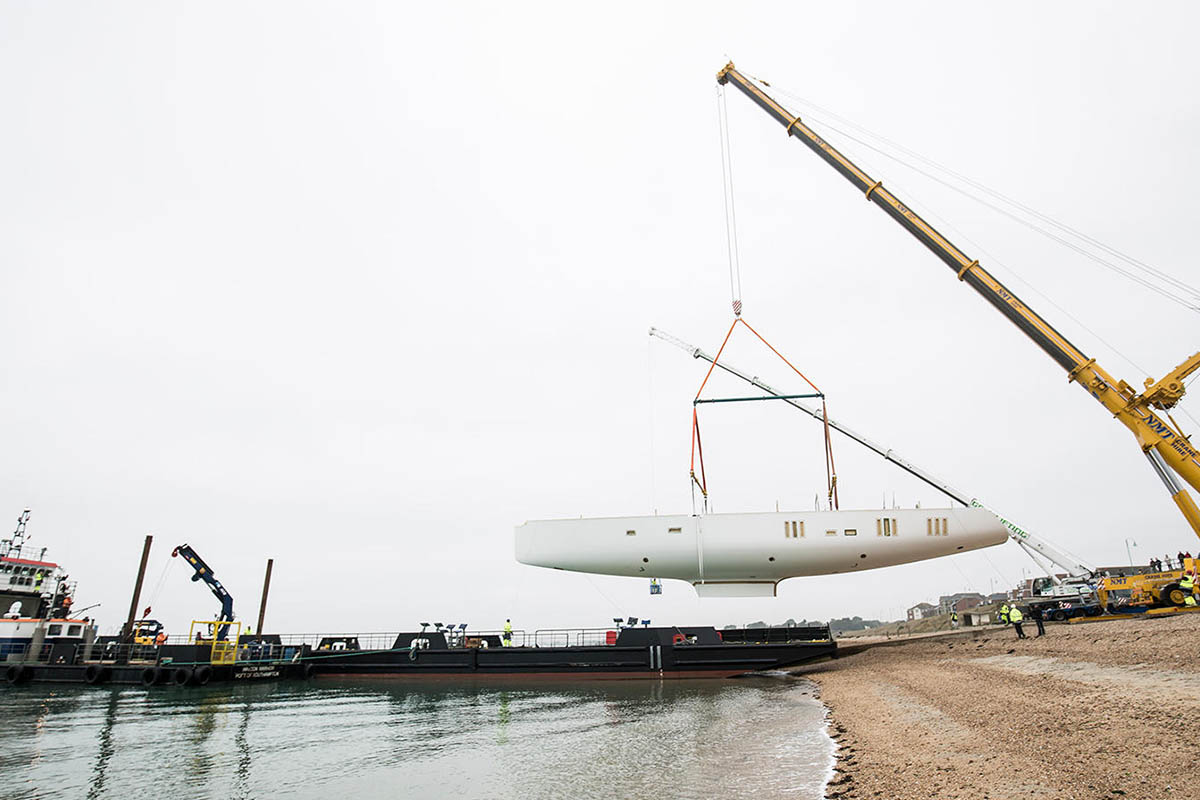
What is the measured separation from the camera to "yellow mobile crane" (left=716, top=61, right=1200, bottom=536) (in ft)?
49.2

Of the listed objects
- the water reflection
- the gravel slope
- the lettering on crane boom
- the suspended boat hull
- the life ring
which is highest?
the lettering on crane boom

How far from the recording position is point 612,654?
18953 millimetres

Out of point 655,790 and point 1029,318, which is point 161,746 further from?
point 1029,318

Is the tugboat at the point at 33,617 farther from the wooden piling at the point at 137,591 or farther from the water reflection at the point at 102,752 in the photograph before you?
the water reflection at the point at 102,752

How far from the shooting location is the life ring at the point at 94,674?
21812 mm

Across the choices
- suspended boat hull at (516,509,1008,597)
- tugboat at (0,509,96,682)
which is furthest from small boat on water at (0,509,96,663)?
suspended boat hull at (516,509,1008,597)

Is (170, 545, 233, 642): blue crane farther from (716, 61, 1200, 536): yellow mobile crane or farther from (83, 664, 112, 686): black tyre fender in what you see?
(716, 61, 1200, 536): yellow mobile crane

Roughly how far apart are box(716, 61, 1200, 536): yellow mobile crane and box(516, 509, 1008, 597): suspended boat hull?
399cm

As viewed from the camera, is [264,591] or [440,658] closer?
[440,658]

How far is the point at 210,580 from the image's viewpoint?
2406cm

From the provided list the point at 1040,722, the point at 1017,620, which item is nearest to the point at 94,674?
the point at 1040,722

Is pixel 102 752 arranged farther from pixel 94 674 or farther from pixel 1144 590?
pixel 1144 590

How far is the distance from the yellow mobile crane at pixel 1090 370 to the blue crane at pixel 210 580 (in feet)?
86.4

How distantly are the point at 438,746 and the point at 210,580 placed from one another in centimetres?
1863
